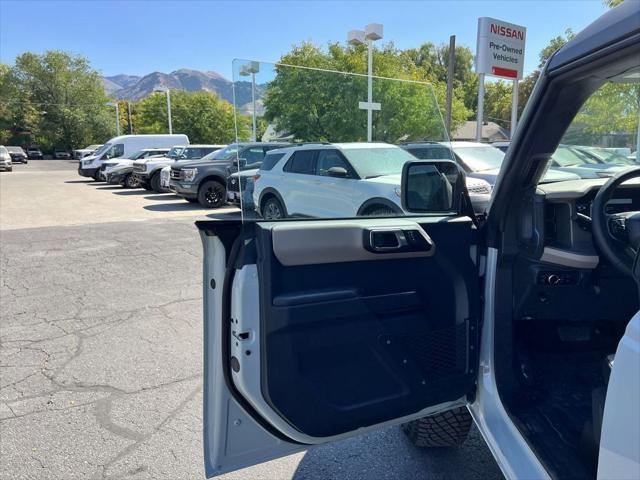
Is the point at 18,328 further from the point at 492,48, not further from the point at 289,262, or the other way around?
the point at 492,48

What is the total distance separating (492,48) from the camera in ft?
53.0

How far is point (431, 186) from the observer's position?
2076 mm

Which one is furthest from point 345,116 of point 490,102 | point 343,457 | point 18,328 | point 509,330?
point 490,102

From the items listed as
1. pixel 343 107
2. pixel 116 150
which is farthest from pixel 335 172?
pixel 116 150

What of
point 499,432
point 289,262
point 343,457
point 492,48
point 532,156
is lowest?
point 343,457

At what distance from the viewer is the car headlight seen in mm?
13602

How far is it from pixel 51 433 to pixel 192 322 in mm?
1941

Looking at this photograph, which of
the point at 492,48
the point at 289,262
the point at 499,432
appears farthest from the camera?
the point at 492,48

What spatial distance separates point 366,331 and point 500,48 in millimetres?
17229

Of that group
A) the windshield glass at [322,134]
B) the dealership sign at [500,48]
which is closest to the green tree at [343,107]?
the windshield glass at [322,134]

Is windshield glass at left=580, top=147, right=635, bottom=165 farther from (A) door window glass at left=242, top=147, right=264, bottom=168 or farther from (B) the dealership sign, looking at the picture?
(B) the dealership sign

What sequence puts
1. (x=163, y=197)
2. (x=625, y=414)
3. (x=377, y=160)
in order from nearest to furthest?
(x=625, y=414), (x=377, y=160), (x=163, y=197)

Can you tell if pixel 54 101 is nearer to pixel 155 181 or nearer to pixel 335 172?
pixel 155 181

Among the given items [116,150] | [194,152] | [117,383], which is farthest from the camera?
[116,150]
